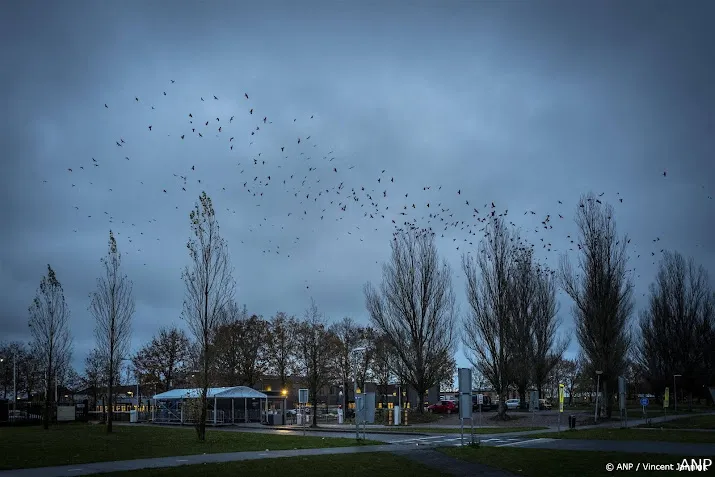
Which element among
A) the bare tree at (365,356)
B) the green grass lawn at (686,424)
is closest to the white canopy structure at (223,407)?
the bare tree at (365,356)

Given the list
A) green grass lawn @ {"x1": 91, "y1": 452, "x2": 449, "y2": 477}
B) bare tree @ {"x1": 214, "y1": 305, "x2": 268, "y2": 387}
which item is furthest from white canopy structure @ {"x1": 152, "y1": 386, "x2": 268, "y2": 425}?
green grass lawn @ {"x1": 91, "y1": 452, "x2": 449, "y2": 477}

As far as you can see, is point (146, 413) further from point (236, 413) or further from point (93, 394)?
point (93, 394)

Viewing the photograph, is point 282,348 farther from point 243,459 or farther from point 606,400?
point 243,459

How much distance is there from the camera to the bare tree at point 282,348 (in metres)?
81.2

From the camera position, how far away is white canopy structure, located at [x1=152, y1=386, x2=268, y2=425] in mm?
58522

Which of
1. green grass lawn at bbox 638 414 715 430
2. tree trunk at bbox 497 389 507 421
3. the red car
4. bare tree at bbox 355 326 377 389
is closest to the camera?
green grass lawn at bbox 638 414 715 430

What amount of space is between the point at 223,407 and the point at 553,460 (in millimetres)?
48859

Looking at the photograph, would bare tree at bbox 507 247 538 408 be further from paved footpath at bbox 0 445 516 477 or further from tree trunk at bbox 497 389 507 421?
paved footpath at bbox 0 445 516 477

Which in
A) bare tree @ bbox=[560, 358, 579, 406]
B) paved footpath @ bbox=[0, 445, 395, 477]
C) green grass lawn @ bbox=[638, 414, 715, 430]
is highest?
paved footpath @ bbox=[0, 445, 395, 477]

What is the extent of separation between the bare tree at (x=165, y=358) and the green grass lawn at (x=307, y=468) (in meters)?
68.8

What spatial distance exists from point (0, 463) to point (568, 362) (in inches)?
4718

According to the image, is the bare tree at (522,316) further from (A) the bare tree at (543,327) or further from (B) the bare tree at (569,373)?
(B) the bare tree at (569,373)

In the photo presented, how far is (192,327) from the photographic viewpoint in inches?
1331

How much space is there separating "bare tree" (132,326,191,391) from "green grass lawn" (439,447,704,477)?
6794 cm
